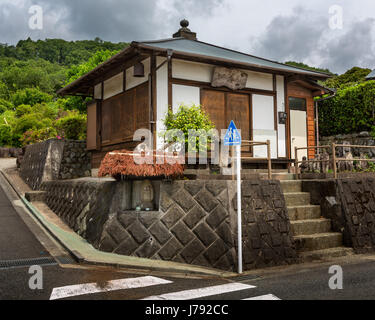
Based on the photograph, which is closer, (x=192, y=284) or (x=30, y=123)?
(x=192, y=284)

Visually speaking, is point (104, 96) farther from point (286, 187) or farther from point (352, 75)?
point (352, 75)

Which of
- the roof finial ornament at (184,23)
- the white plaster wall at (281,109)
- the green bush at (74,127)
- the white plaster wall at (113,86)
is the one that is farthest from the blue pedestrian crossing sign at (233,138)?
the green bush at (74,127)

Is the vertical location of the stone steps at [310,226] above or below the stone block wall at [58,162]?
below

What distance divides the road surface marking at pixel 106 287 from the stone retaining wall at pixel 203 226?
1.27 m

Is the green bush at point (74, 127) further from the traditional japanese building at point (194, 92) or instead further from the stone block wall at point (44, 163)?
the traditional japanese building at point (194, 92)

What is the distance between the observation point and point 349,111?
16984 mm

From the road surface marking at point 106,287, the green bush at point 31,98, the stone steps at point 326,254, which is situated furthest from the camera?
the green bush at point 31,98

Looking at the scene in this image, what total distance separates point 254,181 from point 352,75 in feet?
83.9

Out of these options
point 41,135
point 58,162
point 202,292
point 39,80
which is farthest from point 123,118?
point 39,80

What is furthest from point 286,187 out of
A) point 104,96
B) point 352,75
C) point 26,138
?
point 352,75

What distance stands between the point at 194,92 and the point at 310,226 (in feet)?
18.2

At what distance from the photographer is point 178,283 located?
5887 mm

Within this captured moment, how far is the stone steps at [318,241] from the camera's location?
25.3 feet

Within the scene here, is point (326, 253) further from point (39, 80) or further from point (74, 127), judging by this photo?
point (39, 80)
